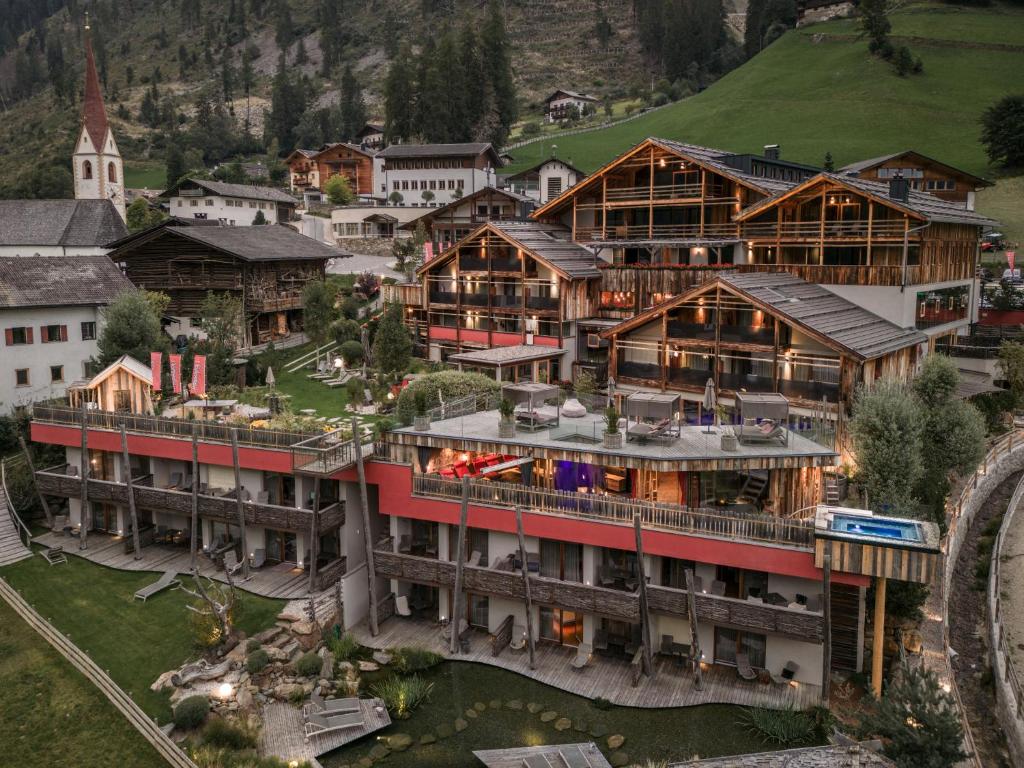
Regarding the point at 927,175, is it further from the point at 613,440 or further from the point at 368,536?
the point at 368,536

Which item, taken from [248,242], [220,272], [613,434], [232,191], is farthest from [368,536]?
[232,191]

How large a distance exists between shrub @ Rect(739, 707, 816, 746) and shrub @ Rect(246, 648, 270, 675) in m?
13.2

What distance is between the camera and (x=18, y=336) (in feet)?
128

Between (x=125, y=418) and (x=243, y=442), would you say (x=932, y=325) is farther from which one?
(x=125, y=418)

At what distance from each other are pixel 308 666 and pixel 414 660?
304 centimetres

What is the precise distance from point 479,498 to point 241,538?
9.44m

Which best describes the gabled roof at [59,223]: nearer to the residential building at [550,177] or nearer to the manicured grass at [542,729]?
the residential building at [550,177]

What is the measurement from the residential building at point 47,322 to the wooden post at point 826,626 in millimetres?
35805

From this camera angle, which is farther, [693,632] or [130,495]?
[130,495]

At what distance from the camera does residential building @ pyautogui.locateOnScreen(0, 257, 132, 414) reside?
38.6 m

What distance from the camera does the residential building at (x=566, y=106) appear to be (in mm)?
122438

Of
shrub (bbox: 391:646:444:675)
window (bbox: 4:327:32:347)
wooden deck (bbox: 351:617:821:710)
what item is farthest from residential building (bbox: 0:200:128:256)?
wooden deck (bbox: 351:617:821:710)

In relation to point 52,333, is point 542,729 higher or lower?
lower

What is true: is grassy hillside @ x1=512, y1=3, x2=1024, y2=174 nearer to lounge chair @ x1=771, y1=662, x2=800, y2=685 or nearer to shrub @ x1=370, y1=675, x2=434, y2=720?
lounge chair @ x1=771, y1=662, x2=800, y2=685
